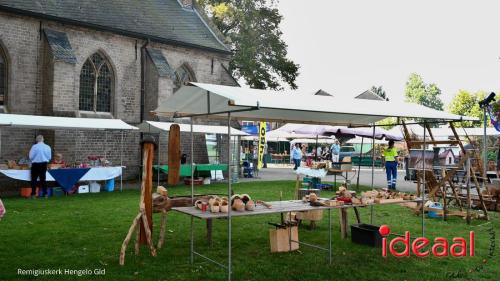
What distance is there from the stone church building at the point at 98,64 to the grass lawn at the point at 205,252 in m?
7.01

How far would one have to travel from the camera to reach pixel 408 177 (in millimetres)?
19000

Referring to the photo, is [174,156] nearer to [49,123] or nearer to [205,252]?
[205,252]

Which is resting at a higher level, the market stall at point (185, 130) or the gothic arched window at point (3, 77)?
the gothic arched window at point (3, 77)

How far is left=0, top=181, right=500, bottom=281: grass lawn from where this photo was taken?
5672mm

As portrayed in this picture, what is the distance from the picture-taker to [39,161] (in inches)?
501

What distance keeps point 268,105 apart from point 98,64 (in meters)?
15.2

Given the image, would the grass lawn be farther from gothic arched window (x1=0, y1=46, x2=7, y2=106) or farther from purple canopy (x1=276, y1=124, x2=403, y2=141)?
gothic arched window (x1=0, y1=46, x2=7, y2=106)

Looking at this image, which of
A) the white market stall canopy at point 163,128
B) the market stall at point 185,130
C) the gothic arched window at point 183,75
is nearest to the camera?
the white market stall canopy at point 163,128

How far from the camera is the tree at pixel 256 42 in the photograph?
1197 inches

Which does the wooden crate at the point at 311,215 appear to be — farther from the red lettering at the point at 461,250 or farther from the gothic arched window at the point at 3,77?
A: the gothic arched window at the point at 3,77

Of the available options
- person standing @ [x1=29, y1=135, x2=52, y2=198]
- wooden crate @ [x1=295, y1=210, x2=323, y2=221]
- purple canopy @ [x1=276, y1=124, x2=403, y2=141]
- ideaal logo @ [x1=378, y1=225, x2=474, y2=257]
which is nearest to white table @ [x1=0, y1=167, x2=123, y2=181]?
person standing @ [x1=29, y1=135, x2=52, y2=198]

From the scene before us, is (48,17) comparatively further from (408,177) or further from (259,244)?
(408,177)

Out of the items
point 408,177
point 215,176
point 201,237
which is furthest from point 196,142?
point 201,237

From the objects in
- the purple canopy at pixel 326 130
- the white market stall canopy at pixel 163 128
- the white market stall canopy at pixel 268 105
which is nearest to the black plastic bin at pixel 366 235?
the white market stall canopy at pixel 268 105
